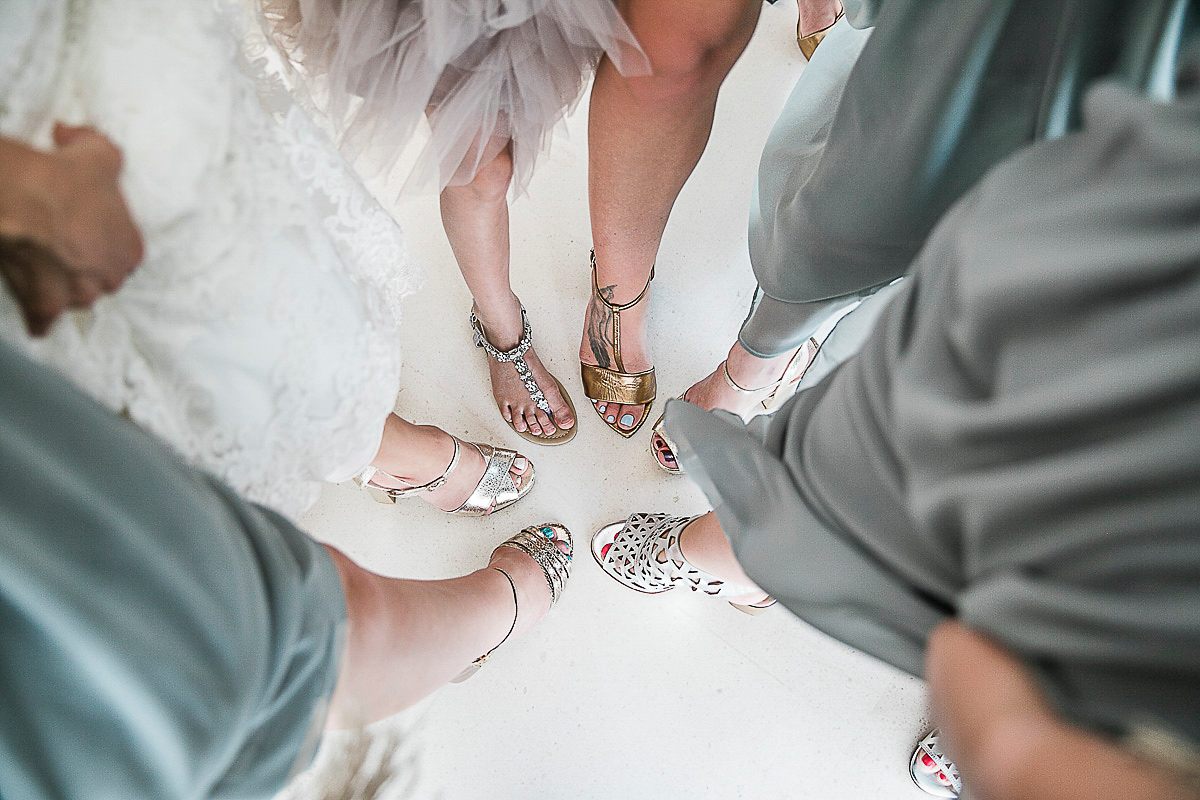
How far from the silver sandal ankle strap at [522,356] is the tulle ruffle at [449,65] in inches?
14.3

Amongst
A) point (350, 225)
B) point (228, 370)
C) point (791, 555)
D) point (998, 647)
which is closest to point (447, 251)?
point (350, 225)

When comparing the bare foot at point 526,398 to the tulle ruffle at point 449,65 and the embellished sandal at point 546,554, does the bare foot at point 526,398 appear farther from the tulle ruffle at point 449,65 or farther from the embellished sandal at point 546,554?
the tulle ruffle at point 449,65

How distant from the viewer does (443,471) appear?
0.98m

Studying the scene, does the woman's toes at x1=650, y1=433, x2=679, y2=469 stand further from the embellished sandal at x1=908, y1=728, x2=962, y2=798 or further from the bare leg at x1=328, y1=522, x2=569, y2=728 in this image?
the embellished sandal at x1=908, y1=728, x2=962, y2=798

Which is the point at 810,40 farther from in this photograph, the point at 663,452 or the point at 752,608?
the point at 752,608

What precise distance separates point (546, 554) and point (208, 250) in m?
0.72

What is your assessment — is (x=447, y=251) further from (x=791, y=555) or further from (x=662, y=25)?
(x=791, y=555)

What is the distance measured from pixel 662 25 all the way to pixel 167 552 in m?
0.57

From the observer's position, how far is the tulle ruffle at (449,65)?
621 mm

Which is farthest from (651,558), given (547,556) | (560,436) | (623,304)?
(623,304)

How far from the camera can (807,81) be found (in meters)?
0.81

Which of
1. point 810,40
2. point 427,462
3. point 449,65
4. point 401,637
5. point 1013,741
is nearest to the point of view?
point 1013,741

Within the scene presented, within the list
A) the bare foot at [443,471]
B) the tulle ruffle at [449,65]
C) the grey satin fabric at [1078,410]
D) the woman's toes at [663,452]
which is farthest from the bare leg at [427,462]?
the grey satin fabric at [1078,410]

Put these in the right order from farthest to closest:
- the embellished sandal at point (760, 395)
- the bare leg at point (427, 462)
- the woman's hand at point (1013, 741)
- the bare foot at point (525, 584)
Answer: the embellished sandal at point (760, 395) < the bare foot at point (525, 584) < the bare leg at point (427, 462) < the woman's hand at point (1013, 741)
